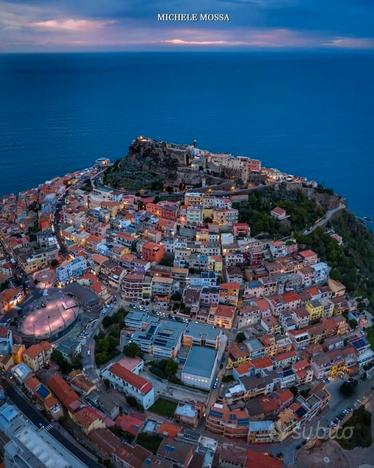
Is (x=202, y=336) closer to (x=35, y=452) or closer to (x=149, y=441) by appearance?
(x=149, y=441)

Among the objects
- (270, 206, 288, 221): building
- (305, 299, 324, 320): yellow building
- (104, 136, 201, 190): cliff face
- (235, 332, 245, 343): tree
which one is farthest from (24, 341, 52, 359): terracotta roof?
(270, 206, 288, 221): building

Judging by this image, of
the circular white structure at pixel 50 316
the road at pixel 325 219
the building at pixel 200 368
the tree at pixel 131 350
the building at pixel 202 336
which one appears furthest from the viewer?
the road at pixel 325 219

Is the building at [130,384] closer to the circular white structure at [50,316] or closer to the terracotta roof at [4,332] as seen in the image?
the circular white structure at [50,316]

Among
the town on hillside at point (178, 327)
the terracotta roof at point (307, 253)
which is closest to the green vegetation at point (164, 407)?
the town on hillside at point (178, 327)

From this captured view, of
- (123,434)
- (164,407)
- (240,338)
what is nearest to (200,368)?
(164,407)

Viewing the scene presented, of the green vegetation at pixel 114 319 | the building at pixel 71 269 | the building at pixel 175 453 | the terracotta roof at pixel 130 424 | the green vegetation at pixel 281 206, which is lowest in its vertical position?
the terracotta roof at pixel 130 424
